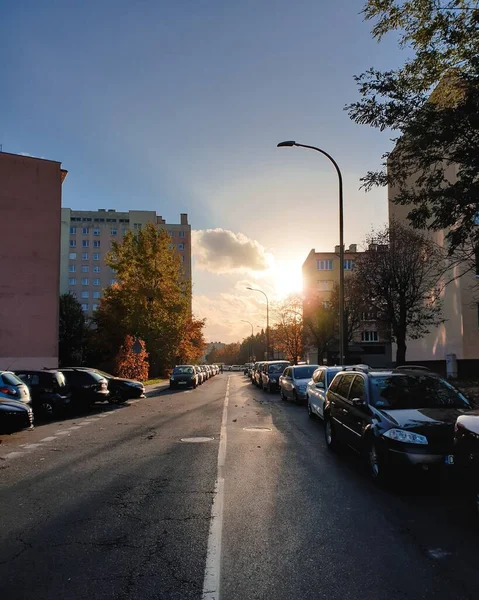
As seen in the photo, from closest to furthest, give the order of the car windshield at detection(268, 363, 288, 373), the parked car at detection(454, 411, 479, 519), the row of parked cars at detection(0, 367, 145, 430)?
1. the parked car at detection(454, 411, 479, 519)
2. the row of parked cars at detection(0, 367, 145, 430)
3. the car windshield at detection(268, 363, 288, 373)

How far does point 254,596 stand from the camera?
12.1 ft

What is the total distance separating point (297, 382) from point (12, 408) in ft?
36.7

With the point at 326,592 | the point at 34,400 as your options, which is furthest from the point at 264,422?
the point at 326,592

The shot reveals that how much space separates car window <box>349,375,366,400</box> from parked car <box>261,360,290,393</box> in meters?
18.8

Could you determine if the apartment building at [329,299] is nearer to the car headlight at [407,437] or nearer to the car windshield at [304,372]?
the car windshield at [304,372]

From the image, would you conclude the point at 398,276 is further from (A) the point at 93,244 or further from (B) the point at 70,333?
(A) the point at 93,244

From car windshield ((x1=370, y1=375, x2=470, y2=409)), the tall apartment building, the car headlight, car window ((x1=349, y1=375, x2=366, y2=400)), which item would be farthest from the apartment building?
the car headlight

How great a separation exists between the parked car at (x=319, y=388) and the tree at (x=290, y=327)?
44.0 m

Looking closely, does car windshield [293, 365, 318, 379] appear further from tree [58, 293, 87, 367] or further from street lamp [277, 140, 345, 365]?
tree [58, 293, 87, 367]

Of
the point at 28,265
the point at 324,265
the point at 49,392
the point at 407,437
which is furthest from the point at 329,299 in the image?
the point at 407,437

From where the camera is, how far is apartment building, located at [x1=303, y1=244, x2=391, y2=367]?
56.7 metres

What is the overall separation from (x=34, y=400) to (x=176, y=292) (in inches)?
1074

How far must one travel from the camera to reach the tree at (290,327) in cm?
6109

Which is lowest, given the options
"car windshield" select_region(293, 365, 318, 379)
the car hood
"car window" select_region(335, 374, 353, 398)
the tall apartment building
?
the car hood
